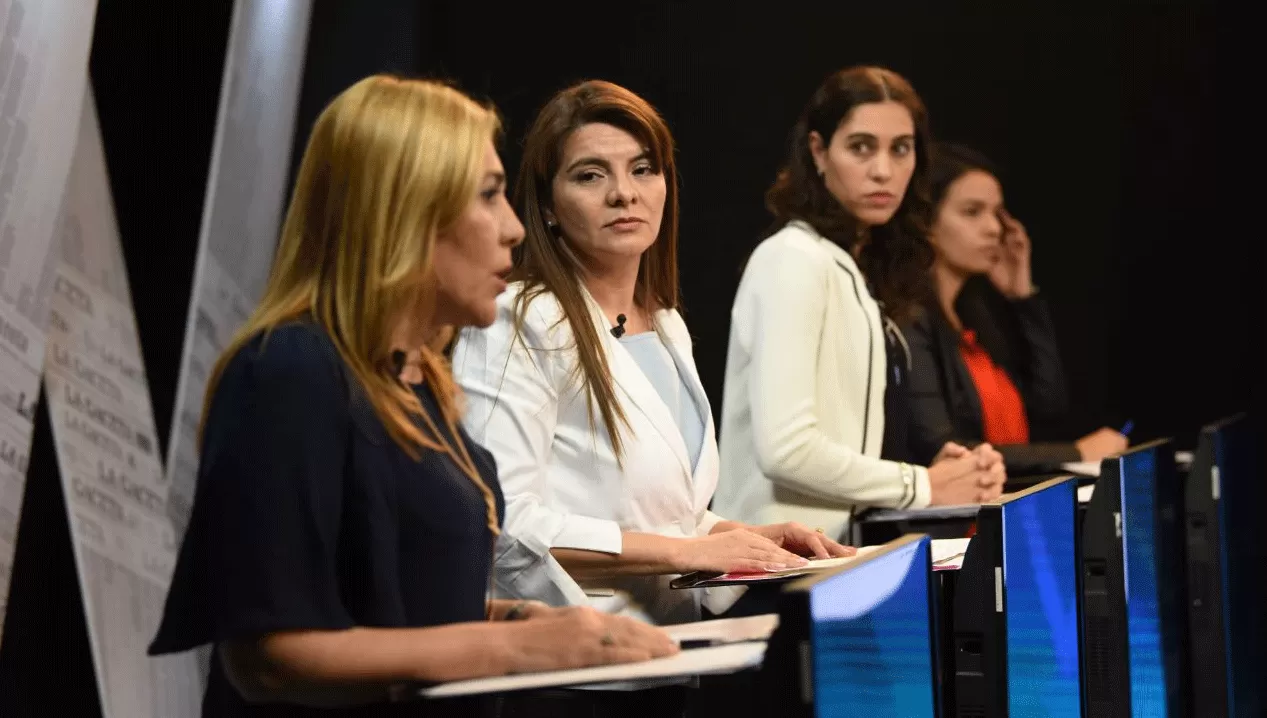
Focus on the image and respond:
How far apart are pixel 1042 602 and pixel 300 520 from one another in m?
1.18

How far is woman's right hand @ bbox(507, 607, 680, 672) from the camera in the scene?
1.51 m

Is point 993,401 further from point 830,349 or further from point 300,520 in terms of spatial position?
point 300,520

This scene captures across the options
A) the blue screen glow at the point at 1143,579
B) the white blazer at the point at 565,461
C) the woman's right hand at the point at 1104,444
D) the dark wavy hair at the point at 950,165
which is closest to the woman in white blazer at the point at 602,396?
the white blazer at the point at 565,461

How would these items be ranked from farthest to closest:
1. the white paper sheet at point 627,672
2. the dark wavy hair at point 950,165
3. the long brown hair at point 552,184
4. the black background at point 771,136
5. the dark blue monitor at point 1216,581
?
the dark wavy hair at point 950,165 < the black background at point 771,136 < the dark blue monitor at point 1216,581 < the long brown hair at point 552,184 < the white paper sheet at point 627,672

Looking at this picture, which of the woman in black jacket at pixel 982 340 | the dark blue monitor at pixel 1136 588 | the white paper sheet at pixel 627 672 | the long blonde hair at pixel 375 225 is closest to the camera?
the white paper sheet at pixel 627 672

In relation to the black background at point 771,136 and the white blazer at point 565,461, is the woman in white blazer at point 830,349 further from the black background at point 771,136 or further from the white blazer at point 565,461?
the black background at point 771,136

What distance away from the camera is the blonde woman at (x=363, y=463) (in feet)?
4.79

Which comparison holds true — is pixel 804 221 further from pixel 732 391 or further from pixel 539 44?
pixel 539 44

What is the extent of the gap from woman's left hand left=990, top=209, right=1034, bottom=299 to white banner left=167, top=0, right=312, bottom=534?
280 cm

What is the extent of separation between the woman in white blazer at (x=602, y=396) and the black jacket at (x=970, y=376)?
1616mm

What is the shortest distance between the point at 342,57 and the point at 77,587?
173 cm

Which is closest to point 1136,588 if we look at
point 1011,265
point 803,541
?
point 803,541

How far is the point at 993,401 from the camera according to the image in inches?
193

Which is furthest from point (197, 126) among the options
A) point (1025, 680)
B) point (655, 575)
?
point (1025, 680)
